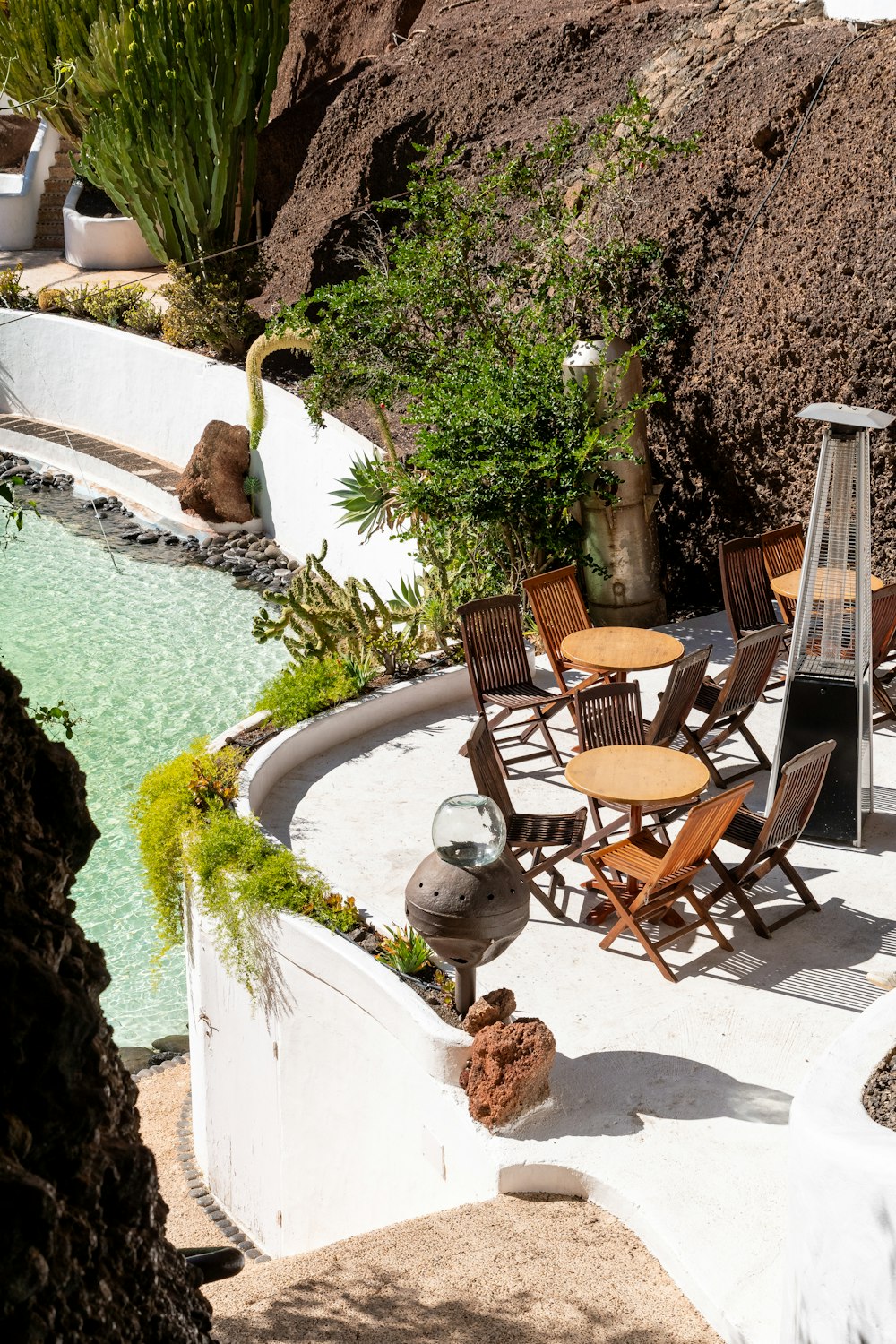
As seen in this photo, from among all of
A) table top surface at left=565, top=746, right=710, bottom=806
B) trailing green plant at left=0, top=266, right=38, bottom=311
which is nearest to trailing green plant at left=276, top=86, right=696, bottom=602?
table top surface at left=565, top=746, right=710, bottom=806

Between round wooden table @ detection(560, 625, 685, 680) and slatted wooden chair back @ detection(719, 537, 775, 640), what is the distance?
1270 millimetres

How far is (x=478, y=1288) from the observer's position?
5082 millimetres

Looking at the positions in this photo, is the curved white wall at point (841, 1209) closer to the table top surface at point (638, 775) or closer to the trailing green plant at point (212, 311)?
the table top surface at point (638, 775)

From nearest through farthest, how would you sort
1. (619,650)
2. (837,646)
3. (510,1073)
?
1. (510,1073)
2. (837,646)
3. (619,650)

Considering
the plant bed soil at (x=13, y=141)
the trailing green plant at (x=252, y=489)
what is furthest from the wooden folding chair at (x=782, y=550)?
the plant bed soil at (x=13, y=141)

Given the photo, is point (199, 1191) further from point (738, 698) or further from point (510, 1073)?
point (738, 698)

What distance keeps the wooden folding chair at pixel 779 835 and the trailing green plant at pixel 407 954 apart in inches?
61.5

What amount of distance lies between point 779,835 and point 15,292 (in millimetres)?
20290

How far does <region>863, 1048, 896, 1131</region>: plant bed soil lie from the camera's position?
399cm

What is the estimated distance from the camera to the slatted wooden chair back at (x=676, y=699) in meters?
8.25

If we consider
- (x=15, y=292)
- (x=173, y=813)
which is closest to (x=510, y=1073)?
(x=173, y=813)

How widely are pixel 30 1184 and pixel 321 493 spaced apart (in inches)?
627

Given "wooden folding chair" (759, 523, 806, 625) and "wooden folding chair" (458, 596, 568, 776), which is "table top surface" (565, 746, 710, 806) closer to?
"wooden folding chair" (458, 596, 568, 776)

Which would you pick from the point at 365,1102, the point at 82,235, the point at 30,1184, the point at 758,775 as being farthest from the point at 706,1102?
the point at 82,235
